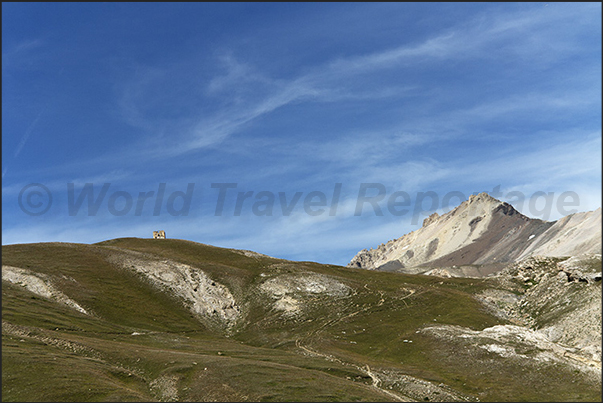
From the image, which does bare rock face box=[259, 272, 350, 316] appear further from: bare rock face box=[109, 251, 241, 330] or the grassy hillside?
bare rock face box=[109, 251, 241, 330]

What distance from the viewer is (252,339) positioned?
126375mm

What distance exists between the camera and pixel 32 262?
142750mm

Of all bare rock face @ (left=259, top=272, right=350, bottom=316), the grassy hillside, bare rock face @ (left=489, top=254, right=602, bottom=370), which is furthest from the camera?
bare rock face @ (left=259, top=272, right=350, bottom=316)

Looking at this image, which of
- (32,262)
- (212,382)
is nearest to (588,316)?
(212,382)

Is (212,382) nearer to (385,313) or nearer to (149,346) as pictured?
(149,346)

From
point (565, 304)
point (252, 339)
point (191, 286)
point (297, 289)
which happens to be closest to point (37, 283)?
point (191, 286)

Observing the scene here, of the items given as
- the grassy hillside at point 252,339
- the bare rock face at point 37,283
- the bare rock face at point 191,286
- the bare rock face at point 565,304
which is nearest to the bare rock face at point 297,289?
the grassy hillside at point 252,339

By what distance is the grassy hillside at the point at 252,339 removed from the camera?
7344 centimetres

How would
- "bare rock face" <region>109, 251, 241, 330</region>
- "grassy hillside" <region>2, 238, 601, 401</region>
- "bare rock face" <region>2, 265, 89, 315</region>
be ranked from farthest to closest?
"bare rock face" <region>109, 251, 241, 330</region>
"bare rock face" <region>2, 265, 89, 315</region>
"grassy hillside" <region>2, 238, 601, 401</region>

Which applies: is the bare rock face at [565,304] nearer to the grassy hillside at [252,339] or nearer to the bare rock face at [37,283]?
the grassy hillside at [252,339]

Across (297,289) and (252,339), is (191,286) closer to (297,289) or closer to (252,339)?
(297,289)

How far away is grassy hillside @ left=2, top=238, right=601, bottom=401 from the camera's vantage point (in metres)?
73.4

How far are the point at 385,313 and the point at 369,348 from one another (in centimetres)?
2433

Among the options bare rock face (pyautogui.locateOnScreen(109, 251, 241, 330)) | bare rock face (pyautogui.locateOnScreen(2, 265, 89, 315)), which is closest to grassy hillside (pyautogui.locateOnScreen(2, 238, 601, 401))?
bare rock face (pyautogui.locateOnScreen(2, 265, 89, 315))
